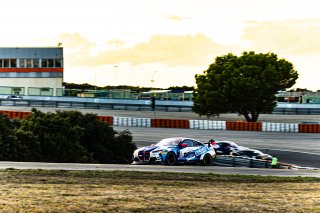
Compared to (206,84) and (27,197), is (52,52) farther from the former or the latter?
(27,197)

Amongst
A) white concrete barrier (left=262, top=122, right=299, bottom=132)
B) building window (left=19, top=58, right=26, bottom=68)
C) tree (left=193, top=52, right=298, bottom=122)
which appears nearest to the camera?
white concrete barrier (left=262, top=122, right=299, bottom=132)

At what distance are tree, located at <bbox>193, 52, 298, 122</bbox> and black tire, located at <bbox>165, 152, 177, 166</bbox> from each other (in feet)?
144

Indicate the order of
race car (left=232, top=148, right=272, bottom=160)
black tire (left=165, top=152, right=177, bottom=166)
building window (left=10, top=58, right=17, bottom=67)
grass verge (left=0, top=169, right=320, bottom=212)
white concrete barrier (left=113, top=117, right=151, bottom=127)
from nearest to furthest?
grass verge (left=0, top=169, right=320, bottom=212) < black tire (left=165, top=152, right=177, bottom=166) < race car (left=232, top=148, right=272, bottom=160) < white concrete barrier (left=113, top=117, right=151, bottom=127) < building window (left=10, top=58, right=17, bottom=67)

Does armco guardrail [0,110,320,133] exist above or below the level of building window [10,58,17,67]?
below

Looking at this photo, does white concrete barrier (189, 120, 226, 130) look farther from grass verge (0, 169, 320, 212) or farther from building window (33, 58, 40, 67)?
building window (33, 58, 40, 67)

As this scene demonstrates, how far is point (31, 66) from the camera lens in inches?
4599

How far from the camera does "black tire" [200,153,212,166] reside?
2908cm

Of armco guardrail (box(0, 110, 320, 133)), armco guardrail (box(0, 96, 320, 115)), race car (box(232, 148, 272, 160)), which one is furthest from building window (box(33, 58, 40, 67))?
race car (box(232, 148, 272, 160))

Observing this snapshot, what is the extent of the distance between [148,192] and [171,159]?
12.2 metres

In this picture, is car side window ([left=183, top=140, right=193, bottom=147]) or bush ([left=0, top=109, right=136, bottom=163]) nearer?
car side window ([left=183, top=140, right=193, bottom=147])

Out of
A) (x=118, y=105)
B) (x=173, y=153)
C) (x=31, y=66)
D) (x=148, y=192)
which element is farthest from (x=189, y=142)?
(x=31, y=66)

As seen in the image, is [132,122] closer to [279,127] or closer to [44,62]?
[279,127]

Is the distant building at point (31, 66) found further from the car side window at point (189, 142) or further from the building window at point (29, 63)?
the car side window at point (189, 142)

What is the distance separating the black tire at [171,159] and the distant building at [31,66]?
9078 cm
